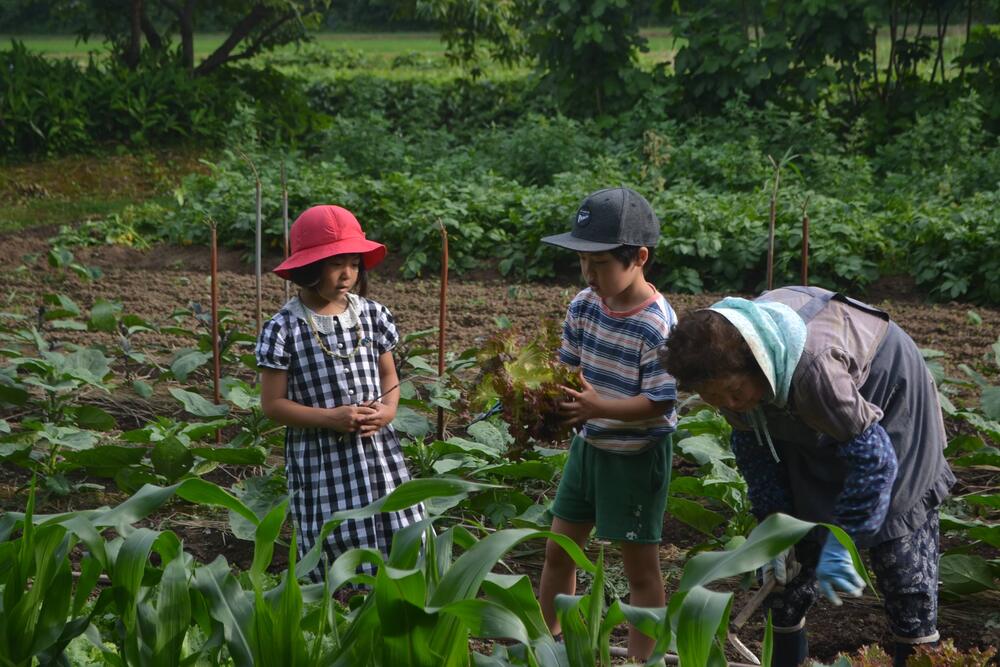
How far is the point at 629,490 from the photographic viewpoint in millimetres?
3133

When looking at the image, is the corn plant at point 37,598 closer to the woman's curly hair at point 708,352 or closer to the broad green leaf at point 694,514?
the woman's curly hair at point 708,352

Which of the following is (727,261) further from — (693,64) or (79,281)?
(693,64)

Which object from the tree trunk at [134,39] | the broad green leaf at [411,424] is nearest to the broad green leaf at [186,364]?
the broad green leaf at [411,424]

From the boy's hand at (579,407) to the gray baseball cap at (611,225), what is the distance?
1.17ft

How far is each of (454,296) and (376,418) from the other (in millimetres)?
4345

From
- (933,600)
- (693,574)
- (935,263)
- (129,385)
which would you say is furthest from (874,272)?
(693,574)

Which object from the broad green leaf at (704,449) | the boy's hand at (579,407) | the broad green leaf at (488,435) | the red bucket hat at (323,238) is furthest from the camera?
the broad green leaf at (488,435)

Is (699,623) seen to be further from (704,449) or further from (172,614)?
(704,449)

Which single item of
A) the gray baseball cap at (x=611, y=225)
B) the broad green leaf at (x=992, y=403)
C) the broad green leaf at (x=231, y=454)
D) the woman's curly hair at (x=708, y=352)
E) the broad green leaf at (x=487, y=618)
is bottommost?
the broad green leaf at (x=231, y=454)

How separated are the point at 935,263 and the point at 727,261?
1.28 metres

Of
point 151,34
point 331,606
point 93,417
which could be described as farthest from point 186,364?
point 151,34

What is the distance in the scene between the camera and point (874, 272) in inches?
303

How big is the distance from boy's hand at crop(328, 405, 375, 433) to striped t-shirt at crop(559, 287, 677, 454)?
638 mm

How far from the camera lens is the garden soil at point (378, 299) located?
13.6ft
